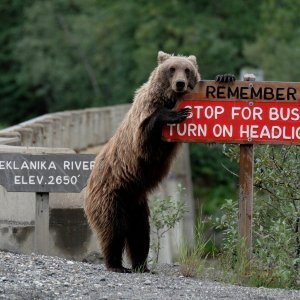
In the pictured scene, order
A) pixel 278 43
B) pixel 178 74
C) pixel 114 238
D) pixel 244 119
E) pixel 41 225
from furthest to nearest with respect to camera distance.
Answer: pixel 278 43 < pixel 41 225 < pixel 114 238 < pixel 244 119 < pixel 178 74

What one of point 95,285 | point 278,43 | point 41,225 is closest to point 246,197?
point 95,285

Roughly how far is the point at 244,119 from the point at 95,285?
261 centimetres

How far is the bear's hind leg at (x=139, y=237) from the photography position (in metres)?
13.0

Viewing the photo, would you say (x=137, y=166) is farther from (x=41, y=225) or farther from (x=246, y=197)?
(x=41, y=225)

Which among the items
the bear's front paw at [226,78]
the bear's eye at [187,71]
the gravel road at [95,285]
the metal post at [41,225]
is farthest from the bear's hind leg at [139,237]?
the bear's front paw at [226,78]

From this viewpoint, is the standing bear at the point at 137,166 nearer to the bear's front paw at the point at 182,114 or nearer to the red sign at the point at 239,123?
the bear's front paw at the point at 182,114

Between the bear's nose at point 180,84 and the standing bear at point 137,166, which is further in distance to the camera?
the standing bear at point 137,166

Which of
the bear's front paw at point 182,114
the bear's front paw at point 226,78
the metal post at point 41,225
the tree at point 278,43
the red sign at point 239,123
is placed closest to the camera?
the bear's front paw at point 182,114

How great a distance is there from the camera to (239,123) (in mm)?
12633

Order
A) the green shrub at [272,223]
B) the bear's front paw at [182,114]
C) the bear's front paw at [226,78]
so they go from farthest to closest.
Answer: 1. the bear's front paw at [226,78]
2. the bear's front paw at [182,114]
3. the green shrub at [272,223]

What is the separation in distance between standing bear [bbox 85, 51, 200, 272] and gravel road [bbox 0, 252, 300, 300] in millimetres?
637

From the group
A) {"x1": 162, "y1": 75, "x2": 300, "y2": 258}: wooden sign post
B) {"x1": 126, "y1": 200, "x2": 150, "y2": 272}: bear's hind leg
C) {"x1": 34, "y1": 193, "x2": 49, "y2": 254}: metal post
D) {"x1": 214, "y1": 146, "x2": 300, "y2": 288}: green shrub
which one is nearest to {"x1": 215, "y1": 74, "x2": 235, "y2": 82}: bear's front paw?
{"x1": 162, "y1": 75, "x2": 300, "y2": 258}: wooden sign post

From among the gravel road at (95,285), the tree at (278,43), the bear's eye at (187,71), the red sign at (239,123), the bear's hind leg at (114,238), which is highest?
the tree at (278,43)

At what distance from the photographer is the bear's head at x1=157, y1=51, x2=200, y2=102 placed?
12430 millimetres
